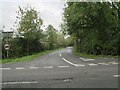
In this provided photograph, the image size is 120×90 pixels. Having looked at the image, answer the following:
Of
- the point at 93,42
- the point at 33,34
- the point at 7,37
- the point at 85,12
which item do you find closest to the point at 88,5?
the point at 85,12

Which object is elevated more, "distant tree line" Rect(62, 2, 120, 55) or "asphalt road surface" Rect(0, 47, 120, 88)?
"distant tree line" Rect(62, 2, 120, 55)

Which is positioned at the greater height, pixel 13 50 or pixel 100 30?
pixel 100 30

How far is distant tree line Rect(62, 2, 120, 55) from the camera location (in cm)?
3612

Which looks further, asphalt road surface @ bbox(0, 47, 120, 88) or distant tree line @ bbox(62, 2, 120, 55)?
distant tree line @ bbox(62, 2, 120, 55)

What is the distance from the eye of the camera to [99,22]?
38.8m

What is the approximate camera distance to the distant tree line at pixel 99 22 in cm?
3612

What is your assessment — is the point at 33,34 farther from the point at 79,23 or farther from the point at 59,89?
the point at 59,89

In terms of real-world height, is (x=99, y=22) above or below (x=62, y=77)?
above

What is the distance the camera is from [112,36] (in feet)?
124

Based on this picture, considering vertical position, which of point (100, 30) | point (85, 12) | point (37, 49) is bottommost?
point (37, 49)

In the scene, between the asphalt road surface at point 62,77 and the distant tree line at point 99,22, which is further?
the distant tree line at point 99,22

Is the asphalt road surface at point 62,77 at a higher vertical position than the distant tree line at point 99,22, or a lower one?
lower

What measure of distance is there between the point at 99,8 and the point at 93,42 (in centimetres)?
678

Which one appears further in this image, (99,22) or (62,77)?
(99,22)
